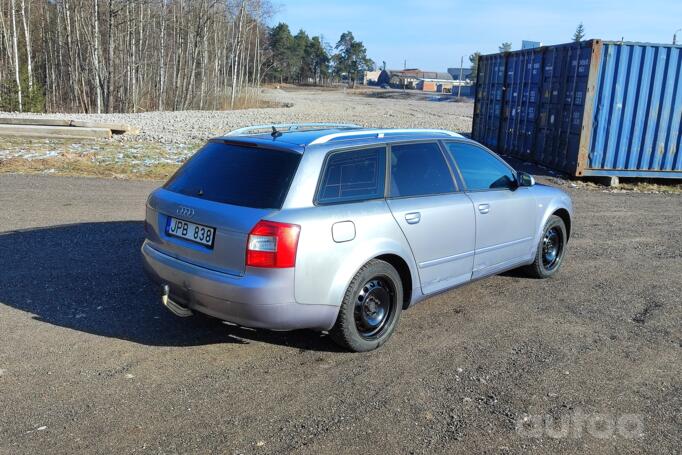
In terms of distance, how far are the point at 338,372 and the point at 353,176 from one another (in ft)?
4.88

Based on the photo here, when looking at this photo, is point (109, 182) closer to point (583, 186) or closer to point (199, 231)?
point (199, 231)

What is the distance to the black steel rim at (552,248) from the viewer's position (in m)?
6.63

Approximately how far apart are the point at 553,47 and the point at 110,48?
93.3 ft

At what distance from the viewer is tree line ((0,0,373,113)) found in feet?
114

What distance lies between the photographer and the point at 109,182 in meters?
11.4

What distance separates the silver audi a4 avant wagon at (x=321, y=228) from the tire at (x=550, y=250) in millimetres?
1122

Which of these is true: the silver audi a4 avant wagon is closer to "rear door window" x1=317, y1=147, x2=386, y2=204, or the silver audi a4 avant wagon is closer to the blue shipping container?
"rear door window" x1=317, y1=147, x2=386, y2=204

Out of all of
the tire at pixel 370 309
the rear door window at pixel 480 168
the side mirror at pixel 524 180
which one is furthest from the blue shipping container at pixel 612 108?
the tire at pixel 370 309

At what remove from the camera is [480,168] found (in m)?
5.73

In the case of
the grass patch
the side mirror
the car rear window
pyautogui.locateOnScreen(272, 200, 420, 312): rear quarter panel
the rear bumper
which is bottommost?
the grass patch

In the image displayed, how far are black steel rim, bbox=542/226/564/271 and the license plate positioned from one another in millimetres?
4004

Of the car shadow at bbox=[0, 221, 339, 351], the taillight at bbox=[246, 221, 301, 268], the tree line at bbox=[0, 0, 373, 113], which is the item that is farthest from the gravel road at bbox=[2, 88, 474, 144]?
the taillight at bbox=[246, 221, 301, 268]

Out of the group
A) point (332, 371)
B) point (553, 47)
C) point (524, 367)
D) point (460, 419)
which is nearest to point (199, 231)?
point (332, 371)

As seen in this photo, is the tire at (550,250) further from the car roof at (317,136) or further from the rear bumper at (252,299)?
the rear bumper at (252,299)
